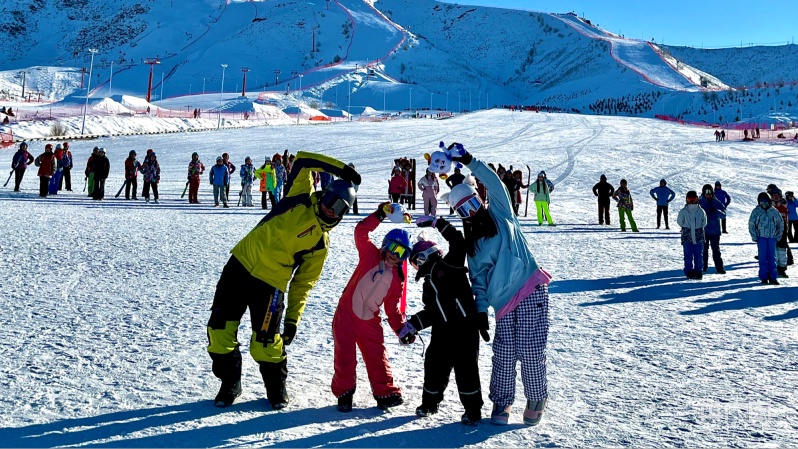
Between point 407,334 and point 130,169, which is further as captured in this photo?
point 130,169

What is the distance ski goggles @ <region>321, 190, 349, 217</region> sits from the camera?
3.77 metres

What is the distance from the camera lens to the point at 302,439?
3.60 meters

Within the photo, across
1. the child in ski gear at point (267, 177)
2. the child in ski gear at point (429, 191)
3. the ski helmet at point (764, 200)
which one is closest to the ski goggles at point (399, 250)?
the ski helmet at point (764, 200)

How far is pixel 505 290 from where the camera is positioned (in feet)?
12.7

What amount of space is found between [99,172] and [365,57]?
104 metres

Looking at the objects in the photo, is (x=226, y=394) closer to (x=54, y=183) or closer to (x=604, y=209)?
(x=604, y=209)

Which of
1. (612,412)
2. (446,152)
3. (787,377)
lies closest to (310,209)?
(446,152)

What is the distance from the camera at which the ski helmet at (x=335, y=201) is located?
12.4 ft

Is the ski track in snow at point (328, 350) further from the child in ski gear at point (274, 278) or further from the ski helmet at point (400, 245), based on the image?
the ski helmet at point (400, 245)

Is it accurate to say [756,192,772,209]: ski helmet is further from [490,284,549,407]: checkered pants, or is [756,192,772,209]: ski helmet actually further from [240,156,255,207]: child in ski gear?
[240,156,255,207]: child in ski gear

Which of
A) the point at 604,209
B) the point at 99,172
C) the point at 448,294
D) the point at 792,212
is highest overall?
the point at 99,172

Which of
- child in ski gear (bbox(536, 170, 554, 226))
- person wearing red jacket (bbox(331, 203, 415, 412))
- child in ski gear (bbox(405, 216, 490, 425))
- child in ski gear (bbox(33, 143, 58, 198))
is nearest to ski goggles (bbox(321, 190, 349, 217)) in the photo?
person wearing red jacket (bbox(331, 203, 415, 412))

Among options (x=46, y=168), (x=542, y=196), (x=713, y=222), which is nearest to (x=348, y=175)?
(x=713, y=222)

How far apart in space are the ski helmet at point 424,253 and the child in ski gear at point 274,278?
482 millimetres
